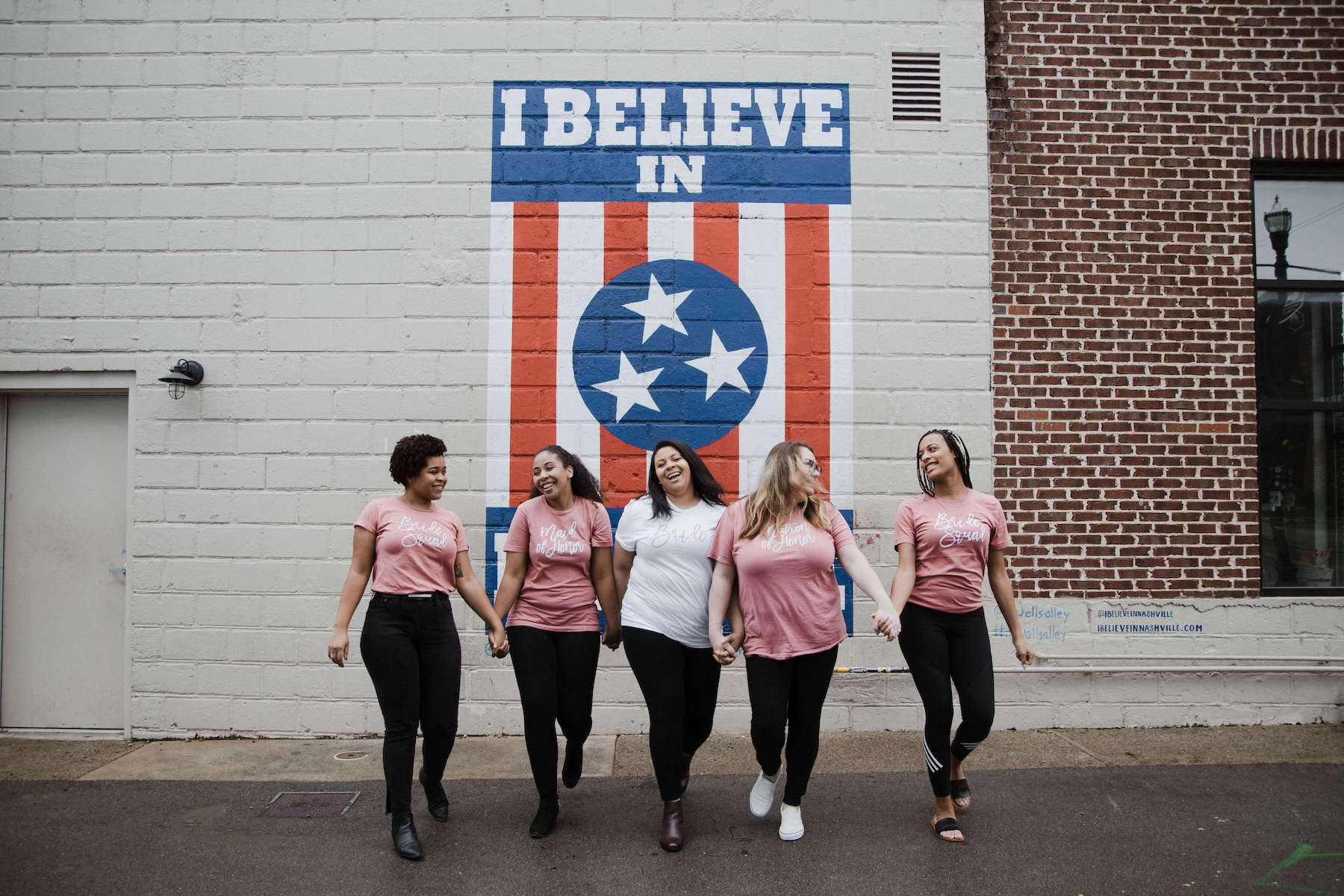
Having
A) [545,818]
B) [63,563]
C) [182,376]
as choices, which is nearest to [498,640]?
[545,818]

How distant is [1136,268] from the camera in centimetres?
547

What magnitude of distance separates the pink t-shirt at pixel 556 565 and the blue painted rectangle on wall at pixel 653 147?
2.58m

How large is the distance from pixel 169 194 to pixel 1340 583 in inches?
338

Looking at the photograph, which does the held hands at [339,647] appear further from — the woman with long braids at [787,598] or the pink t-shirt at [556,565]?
the woman with long braids at [787,598]

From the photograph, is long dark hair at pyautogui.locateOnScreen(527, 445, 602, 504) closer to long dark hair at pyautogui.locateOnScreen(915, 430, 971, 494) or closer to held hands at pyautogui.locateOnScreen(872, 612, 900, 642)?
held hands at pyautogui.locateOnScreen(872, 612, 900, 642)

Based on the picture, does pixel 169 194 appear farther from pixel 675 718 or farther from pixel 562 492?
pixel 675 718

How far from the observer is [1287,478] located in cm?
553

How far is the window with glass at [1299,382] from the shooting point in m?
5.51

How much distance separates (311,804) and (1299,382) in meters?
6.83

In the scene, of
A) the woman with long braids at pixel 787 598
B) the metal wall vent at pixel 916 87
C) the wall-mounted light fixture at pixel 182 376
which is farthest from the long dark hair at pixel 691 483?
the wall-mounted light fixture at pixel 182 376

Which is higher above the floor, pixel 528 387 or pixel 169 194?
pixel 169 194

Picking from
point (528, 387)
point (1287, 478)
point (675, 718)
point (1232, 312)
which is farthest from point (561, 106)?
point (1287, 478)

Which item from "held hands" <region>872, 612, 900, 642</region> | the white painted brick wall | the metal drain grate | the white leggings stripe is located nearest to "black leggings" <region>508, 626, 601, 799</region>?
the metal drain grate

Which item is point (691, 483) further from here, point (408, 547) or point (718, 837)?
point (718, 837)
